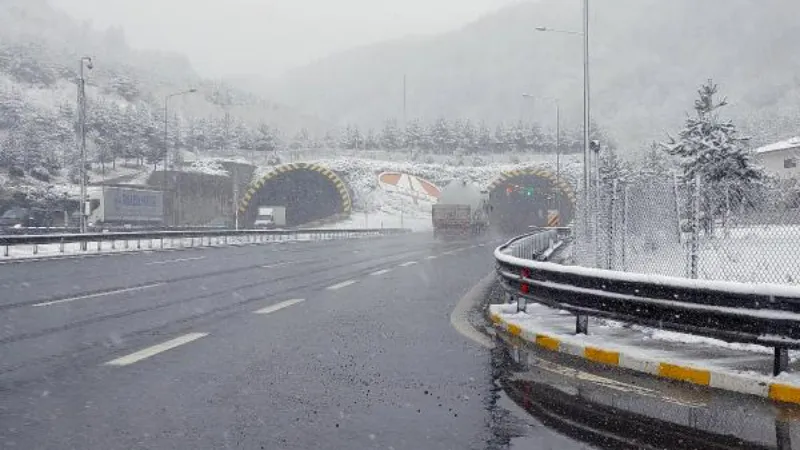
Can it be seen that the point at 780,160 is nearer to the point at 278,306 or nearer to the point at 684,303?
the point at 278,306

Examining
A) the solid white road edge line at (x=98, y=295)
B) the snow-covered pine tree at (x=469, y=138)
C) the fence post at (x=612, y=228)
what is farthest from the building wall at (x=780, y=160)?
the solid white road edge line at (x=98, y=295)

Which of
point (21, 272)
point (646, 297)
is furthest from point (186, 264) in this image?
point (646, 297)

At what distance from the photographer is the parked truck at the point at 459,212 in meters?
53.5

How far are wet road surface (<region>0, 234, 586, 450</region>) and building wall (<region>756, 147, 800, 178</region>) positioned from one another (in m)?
68.7

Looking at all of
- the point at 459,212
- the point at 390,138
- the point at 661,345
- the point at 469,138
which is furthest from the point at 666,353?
the point at 390,138

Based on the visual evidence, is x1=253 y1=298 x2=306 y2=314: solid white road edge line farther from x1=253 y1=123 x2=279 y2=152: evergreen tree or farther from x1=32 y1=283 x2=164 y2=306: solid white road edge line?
x1=253 y1=123 x2=279 y2=152: evergreen tree

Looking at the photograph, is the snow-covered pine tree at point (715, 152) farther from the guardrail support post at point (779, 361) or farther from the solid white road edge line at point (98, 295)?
the guardrail support post at point (779, 361)

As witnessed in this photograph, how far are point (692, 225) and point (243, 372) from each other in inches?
272

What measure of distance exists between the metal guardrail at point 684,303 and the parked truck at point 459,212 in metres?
43.6

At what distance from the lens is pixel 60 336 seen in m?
8.80

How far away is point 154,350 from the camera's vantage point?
796 cm

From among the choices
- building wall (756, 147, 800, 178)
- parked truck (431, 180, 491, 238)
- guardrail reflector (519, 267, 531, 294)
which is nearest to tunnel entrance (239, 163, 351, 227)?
parked truck (431, 180, 491, 238)

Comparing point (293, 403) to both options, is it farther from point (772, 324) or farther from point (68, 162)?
point (68, 162)

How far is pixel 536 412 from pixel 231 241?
A: 37.2 metres
